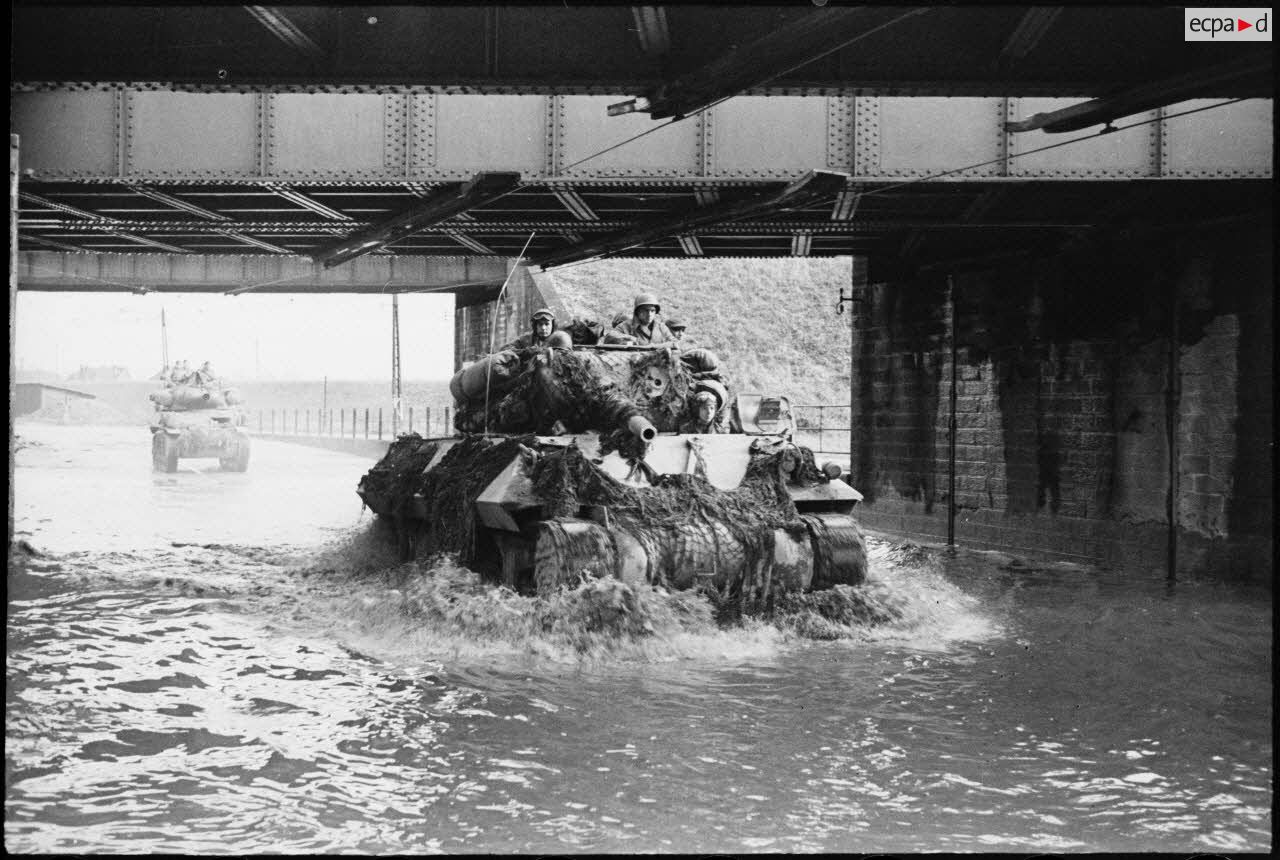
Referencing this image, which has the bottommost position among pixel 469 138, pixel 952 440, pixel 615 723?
pixel 615 723

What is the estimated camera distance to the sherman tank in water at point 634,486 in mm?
8906

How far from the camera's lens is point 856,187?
12336 mm

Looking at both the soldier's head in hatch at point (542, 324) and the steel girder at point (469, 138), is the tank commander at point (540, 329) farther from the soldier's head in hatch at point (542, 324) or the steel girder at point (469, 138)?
the steel girder at point (469, 138)

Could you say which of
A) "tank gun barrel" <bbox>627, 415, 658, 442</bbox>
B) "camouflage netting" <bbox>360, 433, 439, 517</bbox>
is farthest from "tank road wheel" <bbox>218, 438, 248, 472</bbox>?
"tank gun barrel" <bbox>627, 415, 658, 442</bbox>

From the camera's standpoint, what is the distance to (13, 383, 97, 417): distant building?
7059 millimetres

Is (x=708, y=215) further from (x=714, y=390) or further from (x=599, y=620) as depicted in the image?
(x=599, y=620)

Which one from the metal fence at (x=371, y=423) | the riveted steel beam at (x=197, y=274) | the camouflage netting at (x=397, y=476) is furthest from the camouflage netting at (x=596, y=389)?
the riveted steel beam at (x=197, y=274)

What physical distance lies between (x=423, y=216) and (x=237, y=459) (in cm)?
1390

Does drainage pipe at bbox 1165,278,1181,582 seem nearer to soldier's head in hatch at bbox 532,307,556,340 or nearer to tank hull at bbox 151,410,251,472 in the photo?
soldier's head in hatch at bbox 532,307,556,340

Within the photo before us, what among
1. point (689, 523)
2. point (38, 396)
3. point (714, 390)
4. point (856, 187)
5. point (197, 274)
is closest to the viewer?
point (38, 396)

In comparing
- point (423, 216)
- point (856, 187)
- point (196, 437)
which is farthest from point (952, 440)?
point (196, 437)

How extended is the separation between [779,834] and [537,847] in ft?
3.20

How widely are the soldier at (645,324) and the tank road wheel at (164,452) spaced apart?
15.7 metres

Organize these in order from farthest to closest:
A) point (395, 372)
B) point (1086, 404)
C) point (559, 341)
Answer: point (1086, 404), point (395, 372), point (559, 341)
